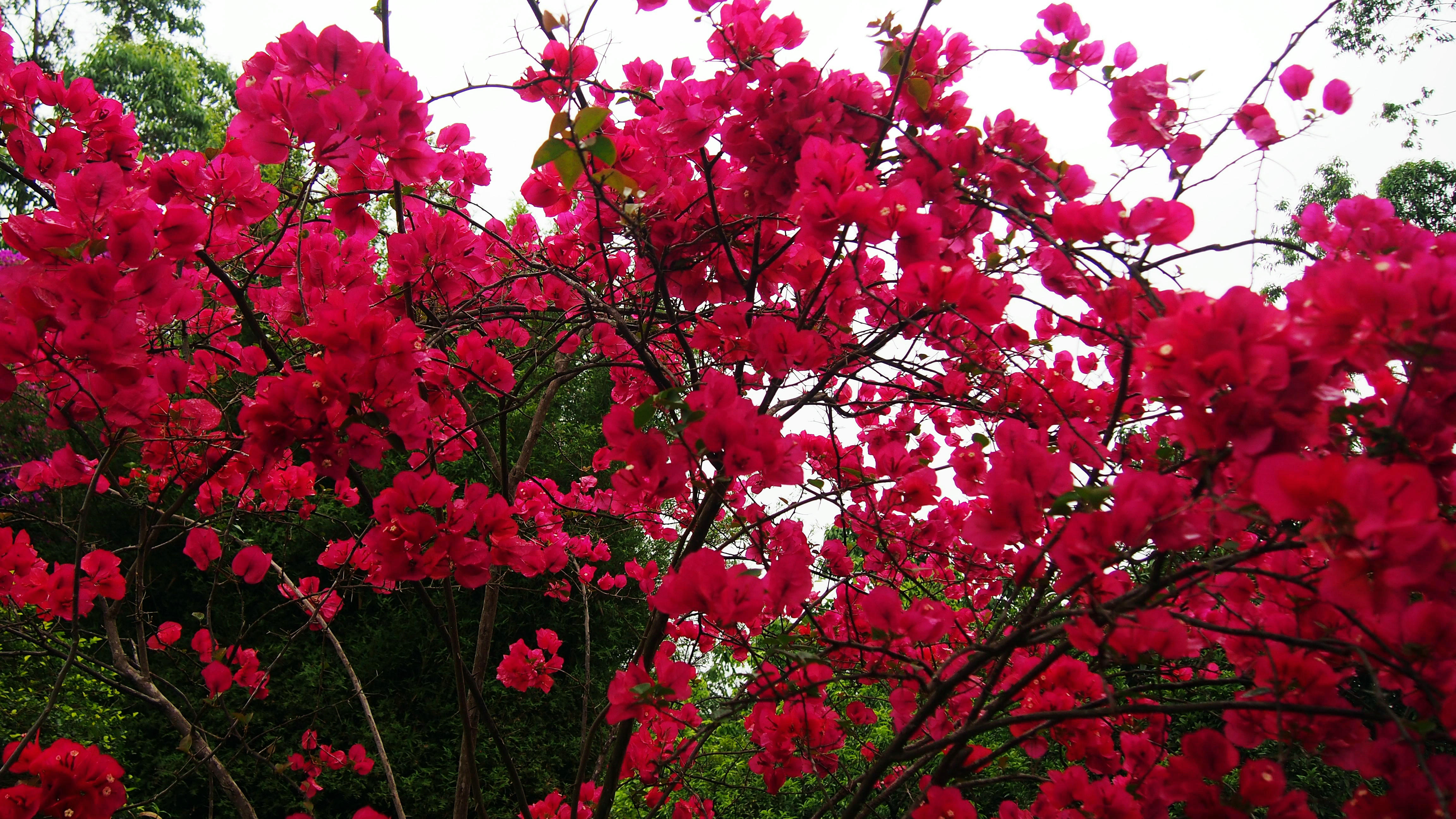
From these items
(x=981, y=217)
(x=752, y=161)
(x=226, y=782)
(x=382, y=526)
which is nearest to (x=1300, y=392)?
(x=981, y=217)

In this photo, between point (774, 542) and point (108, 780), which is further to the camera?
point (774, 542)

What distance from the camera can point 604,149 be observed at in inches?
32.7

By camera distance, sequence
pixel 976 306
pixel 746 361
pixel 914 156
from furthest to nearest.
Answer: pixel 746 361 → pixel 914 156 → pixel 976 306

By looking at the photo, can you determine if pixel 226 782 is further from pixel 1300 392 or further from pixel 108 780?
pixel 1300 392

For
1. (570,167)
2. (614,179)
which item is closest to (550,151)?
(570,167)

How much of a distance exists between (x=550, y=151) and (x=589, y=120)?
7 centimetres

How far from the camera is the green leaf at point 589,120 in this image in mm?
818

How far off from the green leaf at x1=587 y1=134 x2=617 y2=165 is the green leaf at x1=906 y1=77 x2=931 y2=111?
57 centimetres

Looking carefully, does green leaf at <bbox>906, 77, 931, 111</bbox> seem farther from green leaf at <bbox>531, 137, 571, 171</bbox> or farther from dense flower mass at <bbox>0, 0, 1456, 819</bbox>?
green leaf at <bbox>531, 137, 571, 171</bbox>

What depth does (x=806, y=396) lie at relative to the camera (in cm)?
134

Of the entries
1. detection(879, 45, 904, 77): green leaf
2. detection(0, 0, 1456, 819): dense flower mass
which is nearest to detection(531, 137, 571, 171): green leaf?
detection(0, 0, 1456, 819): dense flower mass

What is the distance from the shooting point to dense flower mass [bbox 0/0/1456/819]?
69cm

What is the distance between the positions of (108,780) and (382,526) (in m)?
0.55

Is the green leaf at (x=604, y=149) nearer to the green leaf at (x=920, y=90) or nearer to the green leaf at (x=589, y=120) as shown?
the green leaf at (x=589, y=120)
